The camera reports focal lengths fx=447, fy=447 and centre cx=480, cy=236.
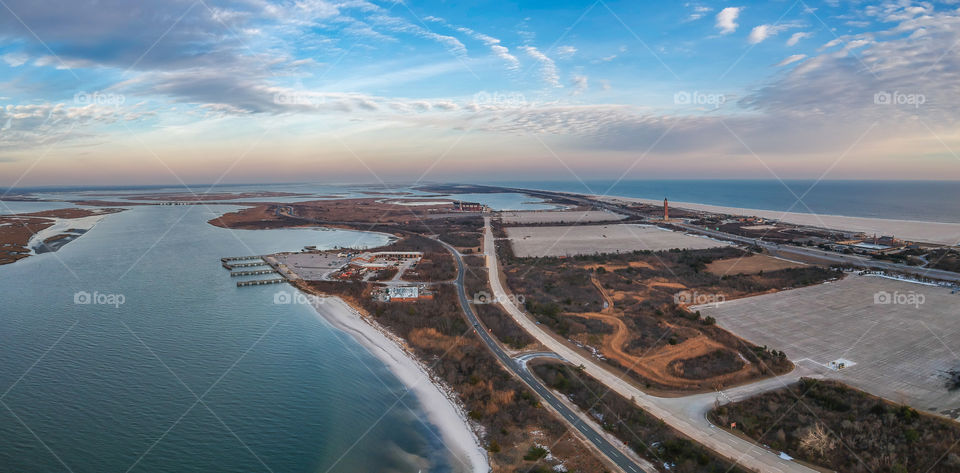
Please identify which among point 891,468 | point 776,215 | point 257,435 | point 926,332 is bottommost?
point 257,435

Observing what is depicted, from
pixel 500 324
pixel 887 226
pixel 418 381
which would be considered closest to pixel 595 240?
pixel 500 324

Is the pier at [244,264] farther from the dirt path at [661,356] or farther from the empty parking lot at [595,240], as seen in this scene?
the dirt path at [661,356]

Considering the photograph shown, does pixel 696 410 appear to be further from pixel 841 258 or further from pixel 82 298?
pixel 82 298

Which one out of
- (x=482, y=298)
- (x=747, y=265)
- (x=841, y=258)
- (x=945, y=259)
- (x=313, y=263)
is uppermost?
(x=945, y=259)

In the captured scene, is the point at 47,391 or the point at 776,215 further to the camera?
the point at 776,215

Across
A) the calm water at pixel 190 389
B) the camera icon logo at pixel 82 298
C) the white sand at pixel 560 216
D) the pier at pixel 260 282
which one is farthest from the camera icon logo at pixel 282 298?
the white sand at pixel 560 216

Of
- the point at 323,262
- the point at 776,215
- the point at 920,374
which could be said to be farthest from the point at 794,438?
the point at 776,215

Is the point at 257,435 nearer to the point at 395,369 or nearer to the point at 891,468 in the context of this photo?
the point at 395,369
